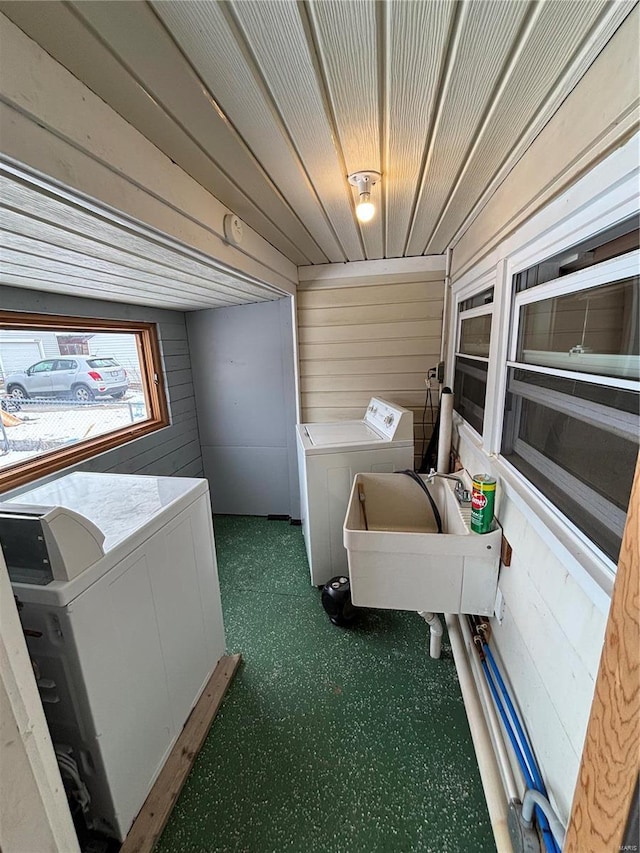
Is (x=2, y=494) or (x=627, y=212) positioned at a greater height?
(x=627, y=212)

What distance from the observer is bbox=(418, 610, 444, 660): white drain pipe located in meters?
1.75

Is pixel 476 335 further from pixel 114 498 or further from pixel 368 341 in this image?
pixel 114 498

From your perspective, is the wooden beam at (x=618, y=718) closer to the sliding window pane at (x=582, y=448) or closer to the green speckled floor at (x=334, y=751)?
the sliding window pane at (x=582, y=448)

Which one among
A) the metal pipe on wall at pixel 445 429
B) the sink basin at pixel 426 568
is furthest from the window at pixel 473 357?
the sink basin at pixel 426 568

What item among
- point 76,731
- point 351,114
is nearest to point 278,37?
point 351,114

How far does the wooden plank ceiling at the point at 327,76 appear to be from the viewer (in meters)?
0.66

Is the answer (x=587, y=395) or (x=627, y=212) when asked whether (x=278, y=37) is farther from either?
(x=587, y=395)

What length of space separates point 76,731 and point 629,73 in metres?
2.18

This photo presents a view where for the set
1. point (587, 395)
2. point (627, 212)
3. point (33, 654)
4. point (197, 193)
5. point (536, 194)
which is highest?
point (197, 193)

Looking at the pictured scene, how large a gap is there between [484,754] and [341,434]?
70.3 inches

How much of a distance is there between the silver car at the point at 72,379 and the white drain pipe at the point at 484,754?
2.79m

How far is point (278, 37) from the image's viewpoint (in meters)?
0.71

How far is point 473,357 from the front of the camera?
6.67 feet

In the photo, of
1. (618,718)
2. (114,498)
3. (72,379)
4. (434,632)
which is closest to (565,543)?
(618,718)
